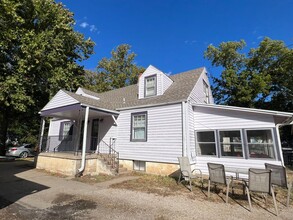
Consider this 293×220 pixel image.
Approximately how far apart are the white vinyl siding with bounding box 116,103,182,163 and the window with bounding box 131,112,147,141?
8.7 inches

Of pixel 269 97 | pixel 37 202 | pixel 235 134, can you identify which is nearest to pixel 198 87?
pixel 235 134

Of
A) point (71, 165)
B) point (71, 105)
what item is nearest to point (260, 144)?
point (71, 165)

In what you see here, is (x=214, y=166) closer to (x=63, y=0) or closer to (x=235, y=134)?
(x=235, y=134)

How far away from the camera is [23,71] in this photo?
42.8 ft

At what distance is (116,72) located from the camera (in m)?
28.3

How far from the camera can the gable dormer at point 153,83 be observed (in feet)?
35.9

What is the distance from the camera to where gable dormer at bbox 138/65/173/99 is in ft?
35.9

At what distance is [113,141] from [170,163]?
4.03 m

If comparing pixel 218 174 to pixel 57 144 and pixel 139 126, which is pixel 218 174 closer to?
pixel 139 126

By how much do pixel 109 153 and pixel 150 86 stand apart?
16.2ft

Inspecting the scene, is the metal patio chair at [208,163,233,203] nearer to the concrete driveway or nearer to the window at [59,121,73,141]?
the concrete driveway

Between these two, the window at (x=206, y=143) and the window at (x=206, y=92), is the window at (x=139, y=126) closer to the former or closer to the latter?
the window at (x=206, y=143)

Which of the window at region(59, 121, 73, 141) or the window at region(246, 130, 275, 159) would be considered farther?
the window at region(59, 121, 73, 141)

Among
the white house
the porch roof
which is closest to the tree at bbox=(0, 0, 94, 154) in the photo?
the porch roof
